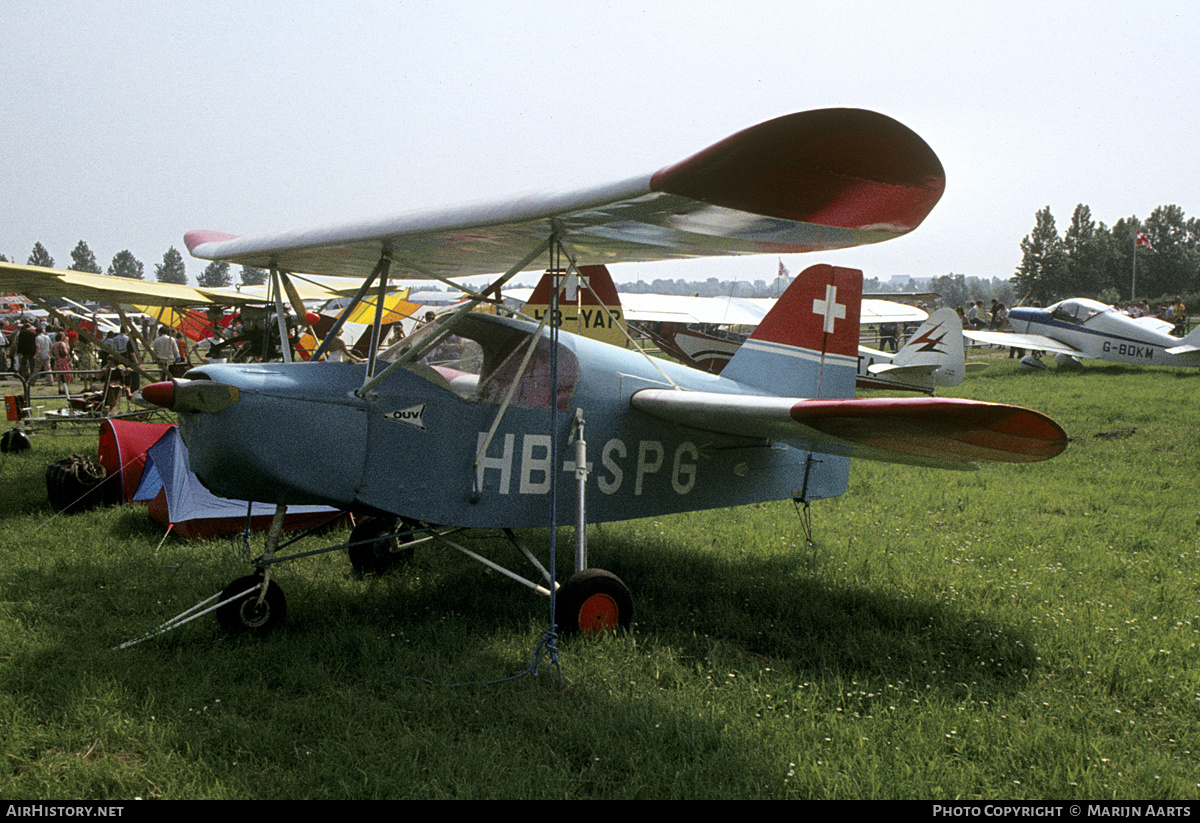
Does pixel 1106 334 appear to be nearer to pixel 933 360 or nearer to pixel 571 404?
pixel 933 360

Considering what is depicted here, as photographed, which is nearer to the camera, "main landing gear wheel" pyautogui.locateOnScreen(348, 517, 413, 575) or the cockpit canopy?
"main landing gear wheel" pyautogui.locateOnScreen(348, 517, 413, 575)

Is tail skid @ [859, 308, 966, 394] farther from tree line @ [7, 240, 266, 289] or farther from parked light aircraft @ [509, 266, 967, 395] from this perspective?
tree line @ [7, 240, 266, 289]

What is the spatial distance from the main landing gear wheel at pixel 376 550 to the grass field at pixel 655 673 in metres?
0.22

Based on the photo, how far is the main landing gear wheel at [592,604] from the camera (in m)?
4.55

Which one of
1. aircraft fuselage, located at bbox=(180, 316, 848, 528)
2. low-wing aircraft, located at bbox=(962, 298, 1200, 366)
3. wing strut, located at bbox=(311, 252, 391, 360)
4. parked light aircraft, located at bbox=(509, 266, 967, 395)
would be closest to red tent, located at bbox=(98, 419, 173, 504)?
wing strut, located at bbox=(311, 252, 391, 360)

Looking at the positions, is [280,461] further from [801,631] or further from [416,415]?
[801,631]

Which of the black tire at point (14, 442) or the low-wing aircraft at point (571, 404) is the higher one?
the low-wing aircraft at point (571, 404)

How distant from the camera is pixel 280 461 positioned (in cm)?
422

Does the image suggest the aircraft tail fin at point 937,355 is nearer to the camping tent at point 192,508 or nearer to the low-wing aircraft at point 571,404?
the low-wing aircraft at point 571,404

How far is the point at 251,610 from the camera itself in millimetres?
4648

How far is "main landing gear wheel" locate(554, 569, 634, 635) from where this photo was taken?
455 centimetres

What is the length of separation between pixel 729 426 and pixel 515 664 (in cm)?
195

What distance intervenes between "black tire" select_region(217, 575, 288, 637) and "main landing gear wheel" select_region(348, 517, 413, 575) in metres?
1.24

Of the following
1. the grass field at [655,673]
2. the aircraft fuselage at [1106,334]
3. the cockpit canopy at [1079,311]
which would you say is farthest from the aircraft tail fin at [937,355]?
the grass field at [655,673]
